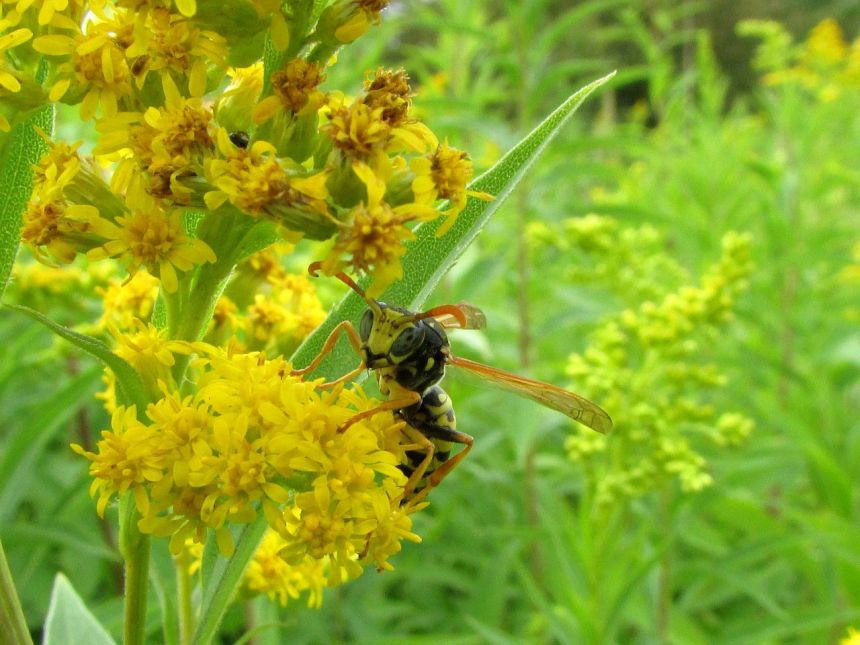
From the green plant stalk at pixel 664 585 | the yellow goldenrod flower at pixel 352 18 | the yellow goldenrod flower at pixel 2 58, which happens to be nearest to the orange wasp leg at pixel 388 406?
the yellow goldenrod flower at pixel 352 18

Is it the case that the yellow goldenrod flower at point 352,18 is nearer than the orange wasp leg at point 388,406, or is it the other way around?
the yellow goldenrod flower at point 352,18

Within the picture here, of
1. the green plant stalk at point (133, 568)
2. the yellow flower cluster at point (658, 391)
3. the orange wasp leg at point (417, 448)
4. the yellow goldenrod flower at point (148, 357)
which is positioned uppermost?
the yellow flower cluster at point (658, 391)

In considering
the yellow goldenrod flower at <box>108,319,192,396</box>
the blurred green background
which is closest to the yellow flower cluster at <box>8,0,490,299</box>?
the yellow goldenrod flower at <box>108,319,192,396</box>

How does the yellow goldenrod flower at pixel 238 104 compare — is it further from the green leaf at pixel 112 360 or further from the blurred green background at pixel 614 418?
the blurred green background at pixel 614 418

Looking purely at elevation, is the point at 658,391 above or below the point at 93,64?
above

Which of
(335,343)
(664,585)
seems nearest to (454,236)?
(335,343)

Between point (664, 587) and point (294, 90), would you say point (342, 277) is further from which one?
point (664, 587)

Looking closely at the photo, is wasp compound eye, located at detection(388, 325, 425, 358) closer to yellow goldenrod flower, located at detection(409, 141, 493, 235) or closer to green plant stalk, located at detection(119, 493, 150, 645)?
yellow goldenrod flower, located at detection(409, 141, 493, 235)
